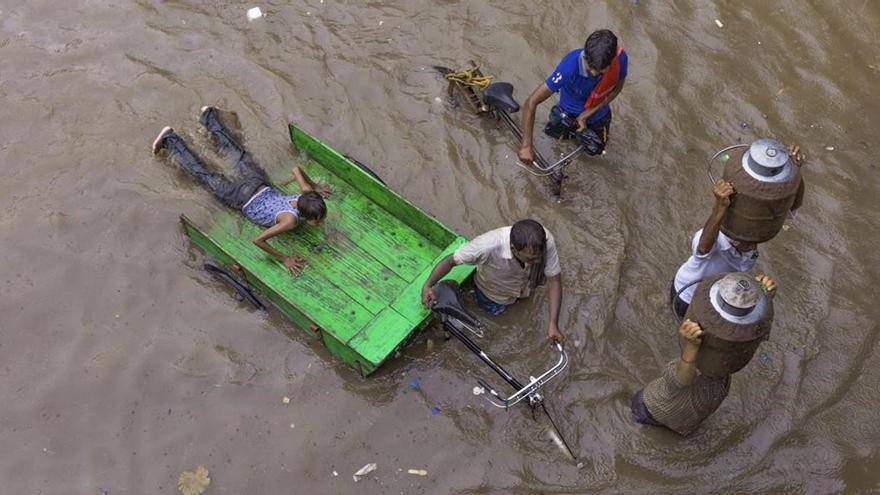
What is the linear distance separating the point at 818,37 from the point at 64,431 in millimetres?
7931

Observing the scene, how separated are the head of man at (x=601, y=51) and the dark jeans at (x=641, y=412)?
2406 mm

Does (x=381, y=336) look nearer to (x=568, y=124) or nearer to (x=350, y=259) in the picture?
(x=350, y=259)

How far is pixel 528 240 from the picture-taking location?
4.34m

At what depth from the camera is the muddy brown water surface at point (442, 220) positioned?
5.02 meters

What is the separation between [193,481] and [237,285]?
1514 mm

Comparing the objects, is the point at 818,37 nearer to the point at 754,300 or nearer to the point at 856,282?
the point at 856,282

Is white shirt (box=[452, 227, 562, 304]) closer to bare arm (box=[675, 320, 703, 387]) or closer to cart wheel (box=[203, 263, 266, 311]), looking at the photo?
bare arm (box=[675, 320, 703, 387])

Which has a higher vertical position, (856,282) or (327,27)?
(327,27)

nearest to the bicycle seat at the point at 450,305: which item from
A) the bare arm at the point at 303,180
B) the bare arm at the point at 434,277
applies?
the bare arm at the point at 434,277

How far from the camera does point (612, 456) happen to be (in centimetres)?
498

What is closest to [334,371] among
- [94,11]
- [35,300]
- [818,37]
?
[35,300]

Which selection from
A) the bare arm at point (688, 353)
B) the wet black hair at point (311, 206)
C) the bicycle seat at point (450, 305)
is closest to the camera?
the bare arm at point (688, 353)

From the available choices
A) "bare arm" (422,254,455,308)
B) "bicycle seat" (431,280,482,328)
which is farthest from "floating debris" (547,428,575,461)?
"bare arm" (422,254,455,308)

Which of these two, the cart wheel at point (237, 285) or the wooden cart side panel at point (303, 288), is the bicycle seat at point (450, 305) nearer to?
the wooden cart side panel at point (303, 288)
